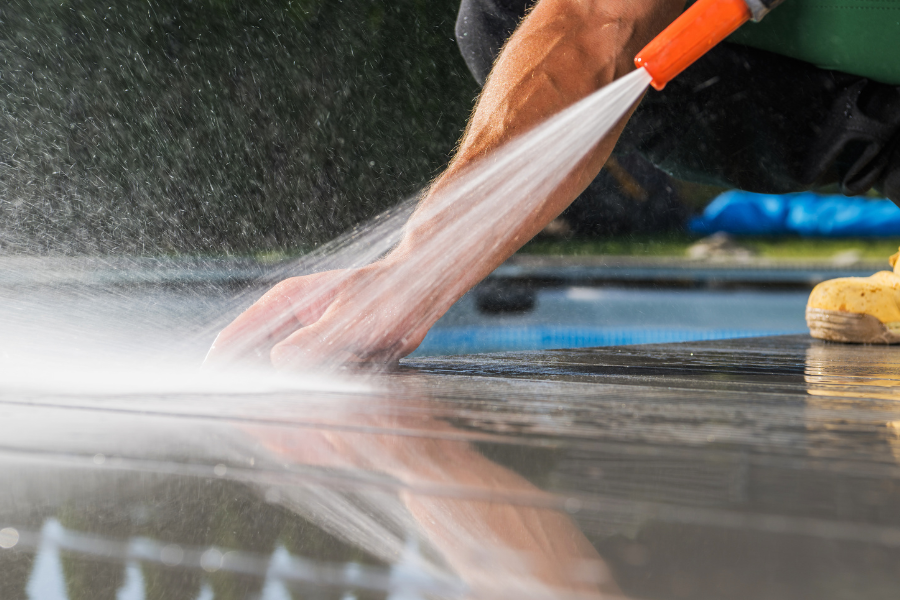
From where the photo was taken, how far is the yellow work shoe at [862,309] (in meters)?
1.28

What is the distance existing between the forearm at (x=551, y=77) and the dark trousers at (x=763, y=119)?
1.25 feet

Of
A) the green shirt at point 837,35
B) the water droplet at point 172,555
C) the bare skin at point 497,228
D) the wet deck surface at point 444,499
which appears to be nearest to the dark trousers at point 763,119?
the green shirt at point 837,35

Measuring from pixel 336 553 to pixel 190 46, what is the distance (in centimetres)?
703

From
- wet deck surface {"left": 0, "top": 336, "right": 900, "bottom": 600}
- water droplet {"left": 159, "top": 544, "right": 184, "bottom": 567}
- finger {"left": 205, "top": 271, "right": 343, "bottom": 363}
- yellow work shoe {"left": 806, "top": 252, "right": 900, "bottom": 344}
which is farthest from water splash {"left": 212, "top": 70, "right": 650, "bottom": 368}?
yellow work shoe {"left": 806, "top": 252, "right": 900, "bottom": 344}

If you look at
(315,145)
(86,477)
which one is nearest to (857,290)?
(86,477)

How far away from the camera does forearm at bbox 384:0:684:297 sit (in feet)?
2.84

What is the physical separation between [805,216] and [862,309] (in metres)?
3.98

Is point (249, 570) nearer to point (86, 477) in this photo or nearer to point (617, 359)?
point (86, 477)

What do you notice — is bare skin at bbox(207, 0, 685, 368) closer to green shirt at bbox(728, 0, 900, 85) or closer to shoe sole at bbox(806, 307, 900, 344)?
green shirt at bbox(728, 0, 900, 85)

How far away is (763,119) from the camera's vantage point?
4.43 ft

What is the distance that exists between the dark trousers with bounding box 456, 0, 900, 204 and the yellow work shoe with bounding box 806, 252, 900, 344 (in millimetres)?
164

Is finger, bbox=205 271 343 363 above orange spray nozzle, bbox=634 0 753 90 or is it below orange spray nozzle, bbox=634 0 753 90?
below

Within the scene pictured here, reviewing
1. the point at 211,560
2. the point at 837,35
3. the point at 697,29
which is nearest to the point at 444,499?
the point at 211,560

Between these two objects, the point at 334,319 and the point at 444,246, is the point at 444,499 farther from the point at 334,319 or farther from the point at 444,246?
the point at 444,246
